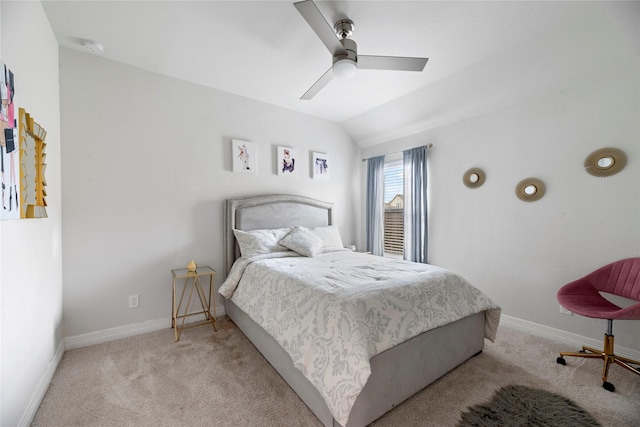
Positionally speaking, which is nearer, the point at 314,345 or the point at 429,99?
the point at 314,345

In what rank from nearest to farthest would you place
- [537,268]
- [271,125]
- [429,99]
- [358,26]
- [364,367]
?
[364,367] → [358,26] → [537,268] → [429,99] → [271,125]

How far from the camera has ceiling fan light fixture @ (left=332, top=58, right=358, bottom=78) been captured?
1.91 metres

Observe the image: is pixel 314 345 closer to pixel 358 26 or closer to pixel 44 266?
pixel 44 266

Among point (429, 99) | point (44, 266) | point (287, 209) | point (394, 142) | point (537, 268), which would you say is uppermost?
point (429, 99)

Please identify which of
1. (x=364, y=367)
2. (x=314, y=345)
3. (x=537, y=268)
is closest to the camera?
(x=364, y=367)

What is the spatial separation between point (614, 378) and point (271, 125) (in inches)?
161

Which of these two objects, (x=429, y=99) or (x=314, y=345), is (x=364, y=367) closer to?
(x=314, y=345)

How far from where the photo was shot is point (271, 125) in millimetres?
3602

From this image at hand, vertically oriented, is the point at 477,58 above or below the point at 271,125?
above

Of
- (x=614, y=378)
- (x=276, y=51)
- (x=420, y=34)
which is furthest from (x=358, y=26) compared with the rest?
(x=614, y=378)

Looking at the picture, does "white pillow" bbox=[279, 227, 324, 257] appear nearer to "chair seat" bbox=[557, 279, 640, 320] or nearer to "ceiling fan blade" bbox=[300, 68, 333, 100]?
"ceiling fan blade" bbox=[300, 68, 333, 100]

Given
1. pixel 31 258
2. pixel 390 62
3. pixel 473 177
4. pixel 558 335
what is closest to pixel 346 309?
pixel 390 62

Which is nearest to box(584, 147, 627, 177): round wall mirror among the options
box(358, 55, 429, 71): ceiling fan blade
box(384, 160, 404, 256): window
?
box(358, 55, 429, 71): ceiling fan blade

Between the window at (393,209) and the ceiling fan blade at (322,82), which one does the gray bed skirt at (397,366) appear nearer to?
the window at (393,209)
